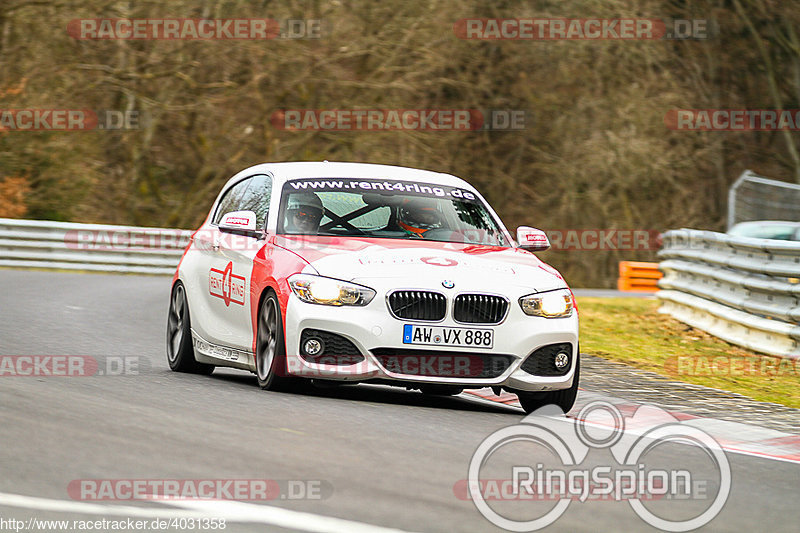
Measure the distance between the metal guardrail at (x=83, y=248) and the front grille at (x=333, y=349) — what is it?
70.1 feet

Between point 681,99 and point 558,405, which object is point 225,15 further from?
point 558,405

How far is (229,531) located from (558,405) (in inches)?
178

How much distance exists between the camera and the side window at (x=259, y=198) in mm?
10008

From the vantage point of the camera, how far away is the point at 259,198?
33.7 feet

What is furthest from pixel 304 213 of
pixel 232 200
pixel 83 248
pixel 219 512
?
pixel 83 248

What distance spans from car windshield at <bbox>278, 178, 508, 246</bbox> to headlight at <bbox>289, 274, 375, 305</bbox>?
0.96 m

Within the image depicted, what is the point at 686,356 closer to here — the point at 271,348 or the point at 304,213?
the point at 304,213

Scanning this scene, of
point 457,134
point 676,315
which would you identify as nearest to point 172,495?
point 676,315

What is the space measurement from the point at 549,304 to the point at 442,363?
2.79 feet

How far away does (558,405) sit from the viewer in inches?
361

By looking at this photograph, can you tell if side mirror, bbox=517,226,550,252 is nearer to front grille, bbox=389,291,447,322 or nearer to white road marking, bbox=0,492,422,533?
front grille, bbox=389,291,447,322

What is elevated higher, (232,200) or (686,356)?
(232,200)

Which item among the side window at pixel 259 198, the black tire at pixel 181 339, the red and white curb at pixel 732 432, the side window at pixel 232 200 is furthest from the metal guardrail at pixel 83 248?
the red and white curb at pixel 732 432

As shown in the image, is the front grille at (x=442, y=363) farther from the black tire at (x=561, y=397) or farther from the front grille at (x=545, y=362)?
the black tire at (x=561, y=397)
